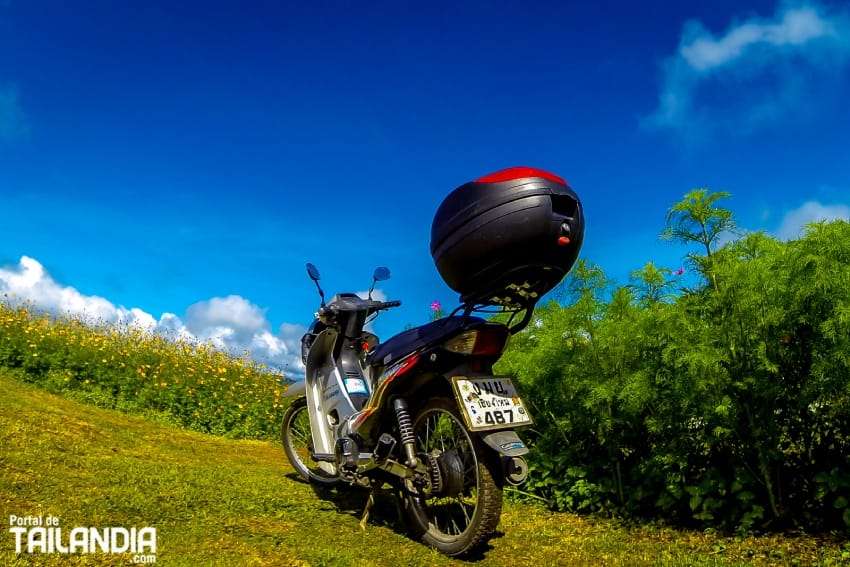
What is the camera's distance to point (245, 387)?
8.96m

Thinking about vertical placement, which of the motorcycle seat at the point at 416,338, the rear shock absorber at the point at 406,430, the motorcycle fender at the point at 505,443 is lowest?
the motorcycle fender at the point at 505,443

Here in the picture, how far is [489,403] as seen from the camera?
3387mm

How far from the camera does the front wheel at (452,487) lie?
3.35 m

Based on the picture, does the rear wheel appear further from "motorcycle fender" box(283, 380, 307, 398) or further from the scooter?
the scooter

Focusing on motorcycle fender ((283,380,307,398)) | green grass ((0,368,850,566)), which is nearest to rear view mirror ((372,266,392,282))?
motorcycle fender ((283,380,307,398))

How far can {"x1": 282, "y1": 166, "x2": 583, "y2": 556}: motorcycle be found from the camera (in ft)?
10.9

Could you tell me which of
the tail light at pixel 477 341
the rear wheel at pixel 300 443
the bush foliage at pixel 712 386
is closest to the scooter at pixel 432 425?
the tail light at pixel 477 341

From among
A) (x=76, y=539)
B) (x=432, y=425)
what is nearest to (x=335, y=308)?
(x=432, y=425)

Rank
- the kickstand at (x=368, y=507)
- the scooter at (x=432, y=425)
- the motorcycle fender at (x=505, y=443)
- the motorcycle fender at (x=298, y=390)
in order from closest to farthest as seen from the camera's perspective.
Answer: the motorcycle fender at (x=505, y=443)
the scooter at (x=432, y=425)
the kickstand at (x=368, y=507)
the motorcycle fender at (x=298, y=390)

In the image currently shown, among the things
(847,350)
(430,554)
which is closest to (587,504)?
→ (430,554)

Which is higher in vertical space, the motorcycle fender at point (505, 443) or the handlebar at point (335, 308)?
the handlebar at point (335, 308)

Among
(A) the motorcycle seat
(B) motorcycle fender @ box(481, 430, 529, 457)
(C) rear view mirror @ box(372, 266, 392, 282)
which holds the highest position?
(C) rear view mirror @ box(372, 266, 392, 282)

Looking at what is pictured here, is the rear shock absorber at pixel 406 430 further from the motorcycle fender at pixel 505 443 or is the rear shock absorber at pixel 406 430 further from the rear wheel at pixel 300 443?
the rear wheel at pixel 300 443

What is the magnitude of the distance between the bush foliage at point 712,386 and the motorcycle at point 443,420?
0.80 metres
